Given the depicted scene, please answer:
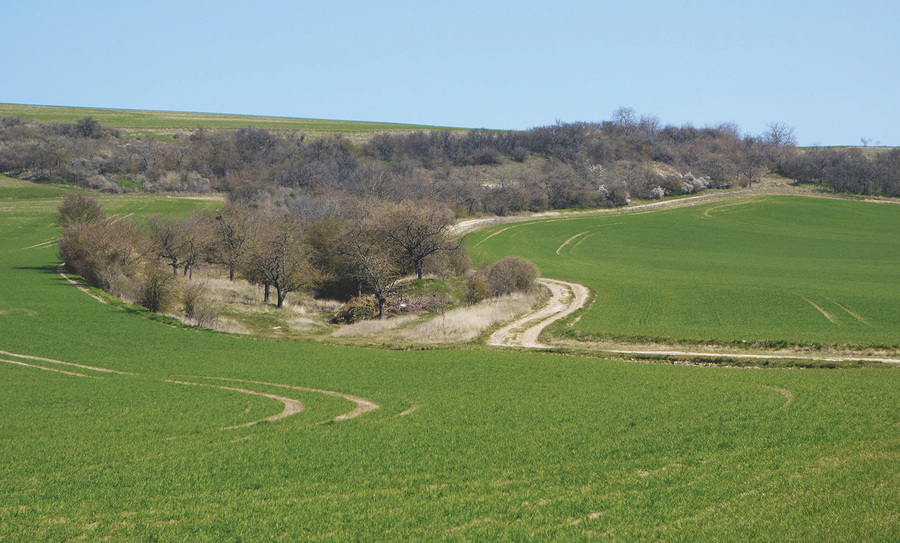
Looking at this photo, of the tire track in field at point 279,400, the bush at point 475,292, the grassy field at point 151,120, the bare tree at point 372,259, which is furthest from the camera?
the grassy field at point 151,120

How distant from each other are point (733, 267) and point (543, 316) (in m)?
29.3

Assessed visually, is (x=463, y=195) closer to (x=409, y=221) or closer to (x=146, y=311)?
(x=409, y=221)

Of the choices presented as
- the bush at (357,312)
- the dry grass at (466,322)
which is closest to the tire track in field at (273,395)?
the dry grass at (466,322)

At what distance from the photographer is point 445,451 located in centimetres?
1652

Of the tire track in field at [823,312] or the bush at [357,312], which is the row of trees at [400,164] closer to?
the bush at [357,312]

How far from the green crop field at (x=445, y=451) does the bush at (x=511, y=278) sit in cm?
2546

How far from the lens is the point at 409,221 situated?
5969cm

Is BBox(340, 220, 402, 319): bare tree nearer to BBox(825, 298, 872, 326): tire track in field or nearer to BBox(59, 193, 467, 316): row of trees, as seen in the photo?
BBox(59, 193, 467, 316): row of trees

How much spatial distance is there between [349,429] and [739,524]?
1107cm

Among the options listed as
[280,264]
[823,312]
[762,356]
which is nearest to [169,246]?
[280,264]

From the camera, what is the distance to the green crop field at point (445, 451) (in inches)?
481

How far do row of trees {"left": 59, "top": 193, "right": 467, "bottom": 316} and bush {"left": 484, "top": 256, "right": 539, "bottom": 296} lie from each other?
5981 mm

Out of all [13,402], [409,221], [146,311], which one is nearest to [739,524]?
[13,402]

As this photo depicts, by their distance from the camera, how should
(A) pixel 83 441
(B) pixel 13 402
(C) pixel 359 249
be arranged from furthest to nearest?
(C) pixel 359 249
(B) pixel 13 402
(A) pixel 83 441
